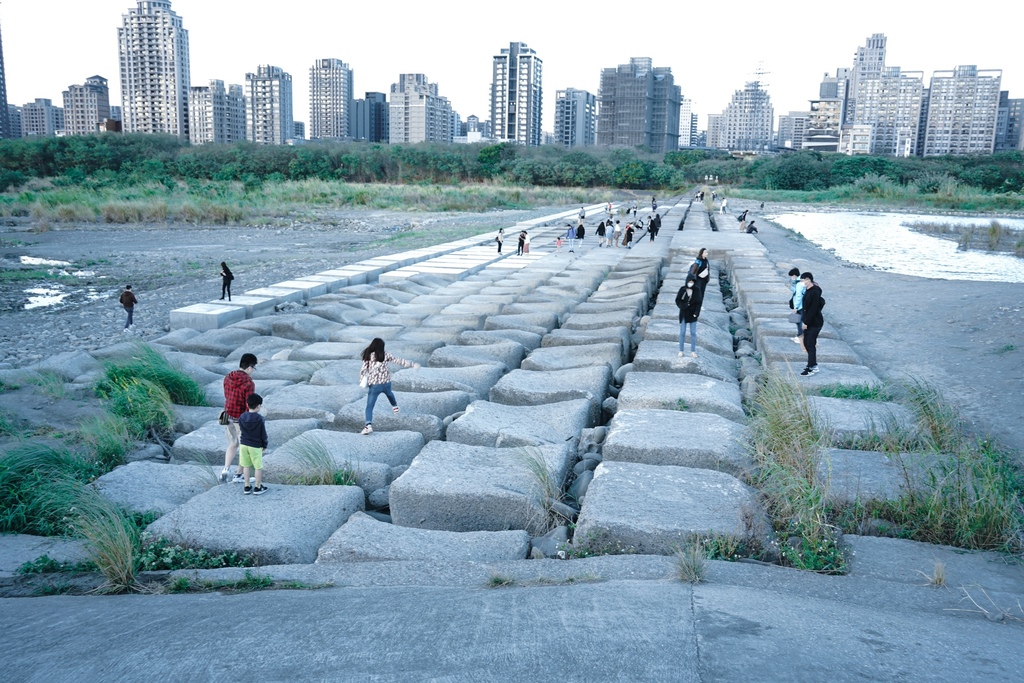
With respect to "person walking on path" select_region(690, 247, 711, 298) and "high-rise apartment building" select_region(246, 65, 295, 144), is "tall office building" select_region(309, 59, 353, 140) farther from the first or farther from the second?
"person walking on path" select_region(690, 247, 711, 298)

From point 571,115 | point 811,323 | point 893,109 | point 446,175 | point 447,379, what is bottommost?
point 447,379

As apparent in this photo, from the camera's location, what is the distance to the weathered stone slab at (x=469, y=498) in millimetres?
5156

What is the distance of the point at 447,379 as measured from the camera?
8219mm

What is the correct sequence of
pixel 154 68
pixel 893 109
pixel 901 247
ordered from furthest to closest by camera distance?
1. pixel 893 109
2. pixel 154 68
3. pixel 901 247

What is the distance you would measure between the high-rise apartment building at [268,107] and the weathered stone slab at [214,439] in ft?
549

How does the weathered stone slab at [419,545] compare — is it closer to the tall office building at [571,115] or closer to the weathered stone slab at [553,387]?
the weathered stone slab at [553,387]

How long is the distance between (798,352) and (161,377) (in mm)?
6692

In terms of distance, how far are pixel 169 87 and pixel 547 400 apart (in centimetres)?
14074

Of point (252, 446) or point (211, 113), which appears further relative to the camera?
point (211, 113)

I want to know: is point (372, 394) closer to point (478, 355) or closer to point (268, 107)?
point (478, 355)

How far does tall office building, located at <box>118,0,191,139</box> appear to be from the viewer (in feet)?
424

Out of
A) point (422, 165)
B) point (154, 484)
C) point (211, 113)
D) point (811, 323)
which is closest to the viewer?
point (154, 484)

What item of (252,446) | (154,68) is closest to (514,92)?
(154,68)

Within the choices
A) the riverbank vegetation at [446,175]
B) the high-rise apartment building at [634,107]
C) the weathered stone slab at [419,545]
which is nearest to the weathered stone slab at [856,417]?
the weathered stone slab at [419,545]
